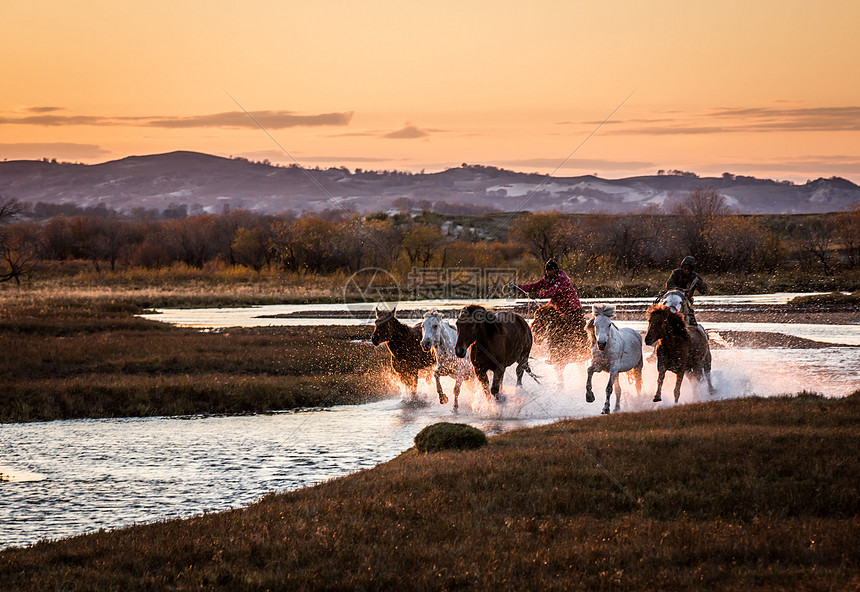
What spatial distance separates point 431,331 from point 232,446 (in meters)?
5.60

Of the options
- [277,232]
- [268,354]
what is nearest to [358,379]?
[268,354]

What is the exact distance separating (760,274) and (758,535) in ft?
238

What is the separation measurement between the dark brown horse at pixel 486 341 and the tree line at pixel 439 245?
56.2 meters

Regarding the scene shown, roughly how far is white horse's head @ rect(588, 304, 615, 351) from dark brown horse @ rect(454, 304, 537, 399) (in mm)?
2159

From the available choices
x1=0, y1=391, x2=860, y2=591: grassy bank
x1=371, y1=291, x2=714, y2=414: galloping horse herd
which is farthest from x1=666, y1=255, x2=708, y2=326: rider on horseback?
x1=0, y1=391, x2=860, y2=591: grassy bank

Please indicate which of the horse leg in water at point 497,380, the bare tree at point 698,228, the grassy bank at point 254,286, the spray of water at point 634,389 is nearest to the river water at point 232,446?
the spray of water at point 634,389

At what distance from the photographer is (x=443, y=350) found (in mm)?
20906

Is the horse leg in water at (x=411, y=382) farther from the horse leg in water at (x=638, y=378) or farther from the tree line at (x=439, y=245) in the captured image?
the tree line at (x=439, y=245)

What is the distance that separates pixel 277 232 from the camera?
333ft

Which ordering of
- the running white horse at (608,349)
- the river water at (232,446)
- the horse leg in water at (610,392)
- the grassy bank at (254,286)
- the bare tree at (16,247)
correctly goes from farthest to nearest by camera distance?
the bare tree at (16,247), the grassy bank at (254,286), the horse leg in water at (610,392), the running white horse at (608,349), the river water at (232,446)

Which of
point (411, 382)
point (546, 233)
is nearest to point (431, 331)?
point (411, 382)

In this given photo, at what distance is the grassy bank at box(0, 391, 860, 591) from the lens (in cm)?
811

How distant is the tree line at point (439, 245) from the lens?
270ft

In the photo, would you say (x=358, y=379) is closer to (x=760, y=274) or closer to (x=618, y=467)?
(x=618, y=467)
